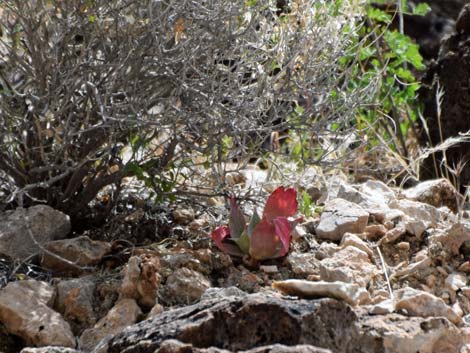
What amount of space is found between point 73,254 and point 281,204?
73 cm

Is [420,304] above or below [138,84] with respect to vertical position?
below

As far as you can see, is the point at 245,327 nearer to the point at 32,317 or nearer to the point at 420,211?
the point at 32,317

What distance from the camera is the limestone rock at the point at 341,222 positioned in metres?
3.73

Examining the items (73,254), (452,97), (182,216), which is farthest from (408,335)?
(452,97)

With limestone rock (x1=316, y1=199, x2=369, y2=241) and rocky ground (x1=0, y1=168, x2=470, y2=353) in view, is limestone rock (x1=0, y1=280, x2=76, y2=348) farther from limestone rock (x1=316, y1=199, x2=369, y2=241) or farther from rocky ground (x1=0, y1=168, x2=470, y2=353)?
limestone rock (x1=316, y1=199, x2=369, y2=241)

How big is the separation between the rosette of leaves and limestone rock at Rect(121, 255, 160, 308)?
0.39 metres

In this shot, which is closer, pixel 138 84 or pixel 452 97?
pixel 138 84

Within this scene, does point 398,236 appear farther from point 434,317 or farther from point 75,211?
point 75,211

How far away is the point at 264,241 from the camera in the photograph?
11.2 ft

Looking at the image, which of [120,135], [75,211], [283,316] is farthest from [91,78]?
[283,316]

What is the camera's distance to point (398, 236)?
3721 millimetres

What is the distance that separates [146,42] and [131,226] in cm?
74

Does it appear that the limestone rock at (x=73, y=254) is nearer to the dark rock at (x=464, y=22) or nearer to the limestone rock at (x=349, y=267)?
the limestone rock at (x=349, y=267)

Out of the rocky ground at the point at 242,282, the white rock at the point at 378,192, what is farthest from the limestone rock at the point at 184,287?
the white rock at the point at 378,192
